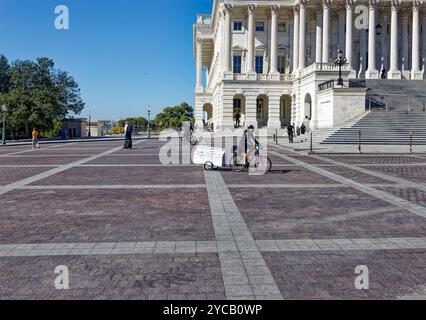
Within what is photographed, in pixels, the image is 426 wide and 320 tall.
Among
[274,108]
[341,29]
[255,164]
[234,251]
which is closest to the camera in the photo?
[234,251]

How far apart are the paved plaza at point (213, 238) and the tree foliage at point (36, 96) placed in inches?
1639

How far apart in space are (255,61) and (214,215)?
162ft

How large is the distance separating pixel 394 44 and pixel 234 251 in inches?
2071

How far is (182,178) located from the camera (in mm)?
13984

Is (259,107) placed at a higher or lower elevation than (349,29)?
lower

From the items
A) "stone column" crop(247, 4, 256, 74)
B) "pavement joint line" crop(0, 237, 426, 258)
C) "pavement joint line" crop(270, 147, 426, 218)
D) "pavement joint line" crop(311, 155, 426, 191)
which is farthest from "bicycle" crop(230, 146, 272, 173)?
"stone column" crop(247, 4, 256, 74)

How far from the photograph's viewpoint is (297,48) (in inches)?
2077

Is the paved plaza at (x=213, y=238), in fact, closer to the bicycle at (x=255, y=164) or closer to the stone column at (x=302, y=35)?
the bicycle at (x=255, y=164)

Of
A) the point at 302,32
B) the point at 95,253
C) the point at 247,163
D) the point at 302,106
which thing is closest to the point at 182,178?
the point at 247,163

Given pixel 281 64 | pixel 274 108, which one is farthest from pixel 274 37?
pixel 274 108

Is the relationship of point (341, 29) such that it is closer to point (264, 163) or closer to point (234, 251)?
point (264, 163)

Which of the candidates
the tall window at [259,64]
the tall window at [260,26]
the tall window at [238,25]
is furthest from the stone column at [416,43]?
the tall window at [238,25]

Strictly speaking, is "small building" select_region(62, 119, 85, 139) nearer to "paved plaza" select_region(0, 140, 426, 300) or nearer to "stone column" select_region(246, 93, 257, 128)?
"stone column" select_region(246, 93, 257, 128)

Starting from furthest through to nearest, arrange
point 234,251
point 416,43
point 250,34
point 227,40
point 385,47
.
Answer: point 385,47 → point 227,40 → point 250,34 → point 416,43 → point 234,251
